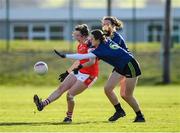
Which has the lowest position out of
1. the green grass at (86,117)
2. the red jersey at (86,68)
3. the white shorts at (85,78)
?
the green grass at (86,117)

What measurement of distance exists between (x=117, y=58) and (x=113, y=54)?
0.46ft

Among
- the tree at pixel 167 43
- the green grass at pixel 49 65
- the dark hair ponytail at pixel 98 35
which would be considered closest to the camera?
the dark hair ponytail at pixel 98 35

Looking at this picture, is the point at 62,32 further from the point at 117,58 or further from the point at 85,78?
the point at 117,58

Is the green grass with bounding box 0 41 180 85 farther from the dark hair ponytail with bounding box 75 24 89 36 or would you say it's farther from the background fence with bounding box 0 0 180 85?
the dark hair ponytail with bounding box 75 24 89 36

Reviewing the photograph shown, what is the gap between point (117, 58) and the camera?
16.8 m

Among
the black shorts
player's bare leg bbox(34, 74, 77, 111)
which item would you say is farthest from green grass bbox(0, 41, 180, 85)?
the black shorts

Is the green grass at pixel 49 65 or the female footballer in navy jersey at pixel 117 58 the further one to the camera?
the green grass at pixel 49 65

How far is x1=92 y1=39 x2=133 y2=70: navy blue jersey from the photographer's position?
16.6 metres

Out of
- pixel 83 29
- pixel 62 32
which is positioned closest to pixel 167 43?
pixel 62 32

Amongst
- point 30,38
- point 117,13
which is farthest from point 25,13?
point 117,13

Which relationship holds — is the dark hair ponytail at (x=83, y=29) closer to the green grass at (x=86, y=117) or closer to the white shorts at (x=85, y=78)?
the white shorts at (x=85, y=78)

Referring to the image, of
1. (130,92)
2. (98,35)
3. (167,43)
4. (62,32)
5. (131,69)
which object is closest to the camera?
(98,35)

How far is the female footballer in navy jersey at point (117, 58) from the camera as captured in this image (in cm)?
1661

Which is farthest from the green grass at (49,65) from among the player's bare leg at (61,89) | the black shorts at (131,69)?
the black shorts at (131,69)
